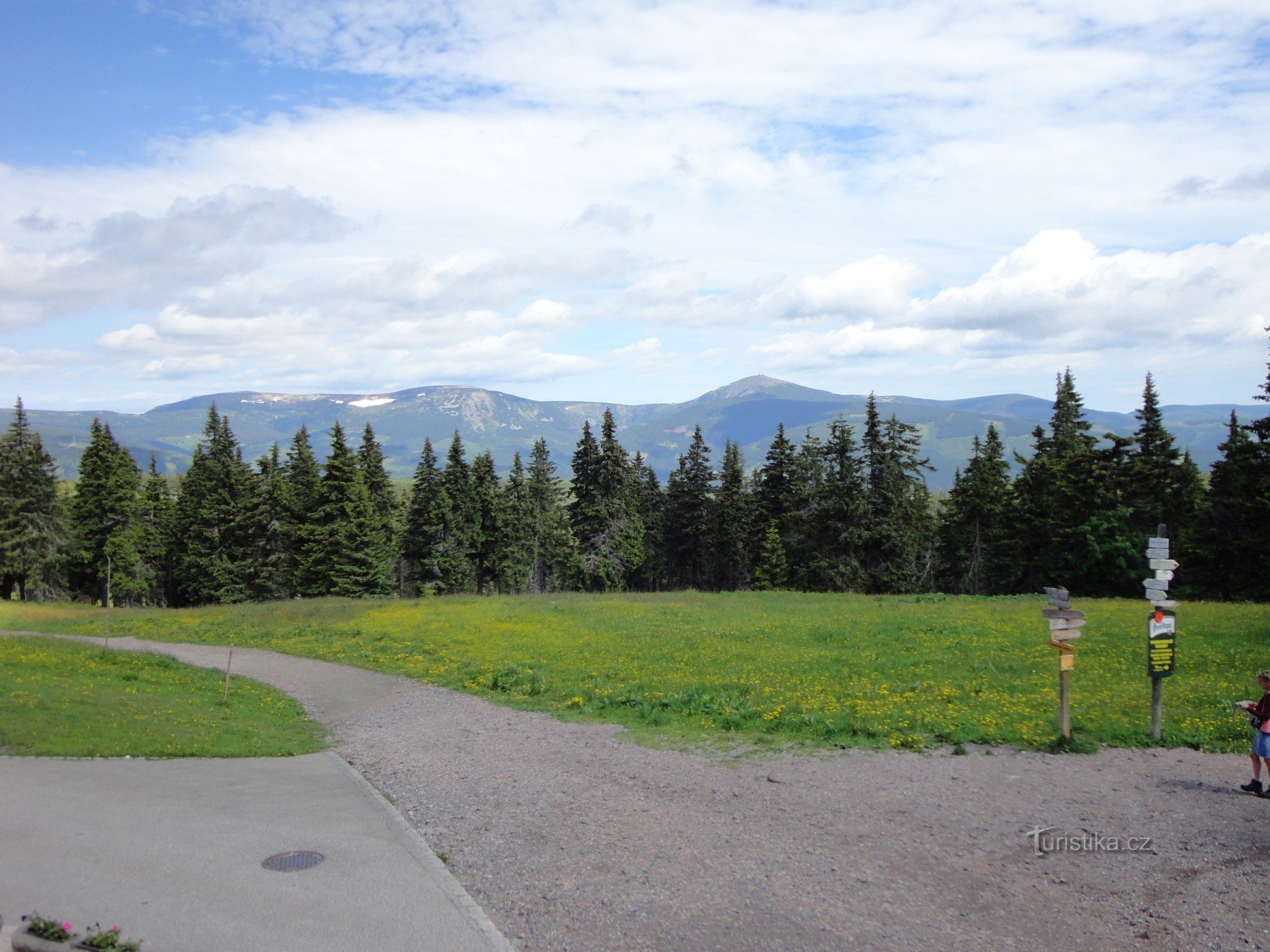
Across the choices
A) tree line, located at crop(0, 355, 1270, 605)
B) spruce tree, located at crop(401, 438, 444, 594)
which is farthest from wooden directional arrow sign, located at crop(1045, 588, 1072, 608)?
spruce tree, located at crop(401, 438, 444, 594)

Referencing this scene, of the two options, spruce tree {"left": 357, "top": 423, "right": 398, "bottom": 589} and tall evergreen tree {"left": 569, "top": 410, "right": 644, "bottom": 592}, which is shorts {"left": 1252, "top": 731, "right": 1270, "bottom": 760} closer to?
tall evergreen tree {"left": 569, "top": 410, "right": 644, "bottom": 592}

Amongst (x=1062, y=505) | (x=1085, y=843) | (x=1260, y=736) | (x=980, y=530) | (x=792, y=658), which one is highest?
(x=1062, y=505)

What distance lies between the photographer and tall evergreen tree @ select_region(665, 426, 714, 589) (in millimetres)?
71438

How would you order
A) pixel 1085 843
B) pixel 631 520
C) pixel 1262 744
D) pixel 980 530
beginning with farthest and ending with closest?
pixel 631 520, pixel 980 530, pixel 1262 744, pixel 1085 843

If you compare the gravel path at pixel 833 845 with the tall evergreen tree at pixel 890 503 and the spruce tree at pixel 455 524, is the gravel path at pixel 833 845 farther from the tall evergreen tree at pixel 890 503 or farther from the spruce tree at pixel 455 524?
the spruce tree at pixel 455 524

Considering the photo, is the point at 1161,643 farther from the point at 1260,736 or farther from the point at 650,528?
the point at 650,528

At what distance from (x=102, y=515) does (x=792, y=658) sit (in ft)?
215

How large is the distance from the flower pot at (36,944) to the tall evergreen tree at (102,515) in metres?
69.6

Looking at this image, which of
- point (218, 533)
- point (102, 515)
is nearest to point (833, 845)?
point (218, 533)

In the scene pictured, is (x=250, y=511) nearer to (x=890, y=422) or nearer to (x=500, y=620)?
(x=500, y=620)

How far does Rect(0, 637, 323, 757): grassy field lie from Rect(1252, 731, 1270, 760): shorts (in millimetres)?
16771

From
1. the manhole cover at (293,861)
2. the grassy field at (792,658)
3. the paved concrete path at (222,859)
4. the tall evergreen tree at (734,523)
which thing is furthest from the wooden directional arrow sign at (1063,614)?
the tall evergreen tree at (734,523)

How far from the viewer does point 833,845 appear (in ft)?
34.8

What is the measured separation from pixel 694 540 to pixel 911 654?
152ft
